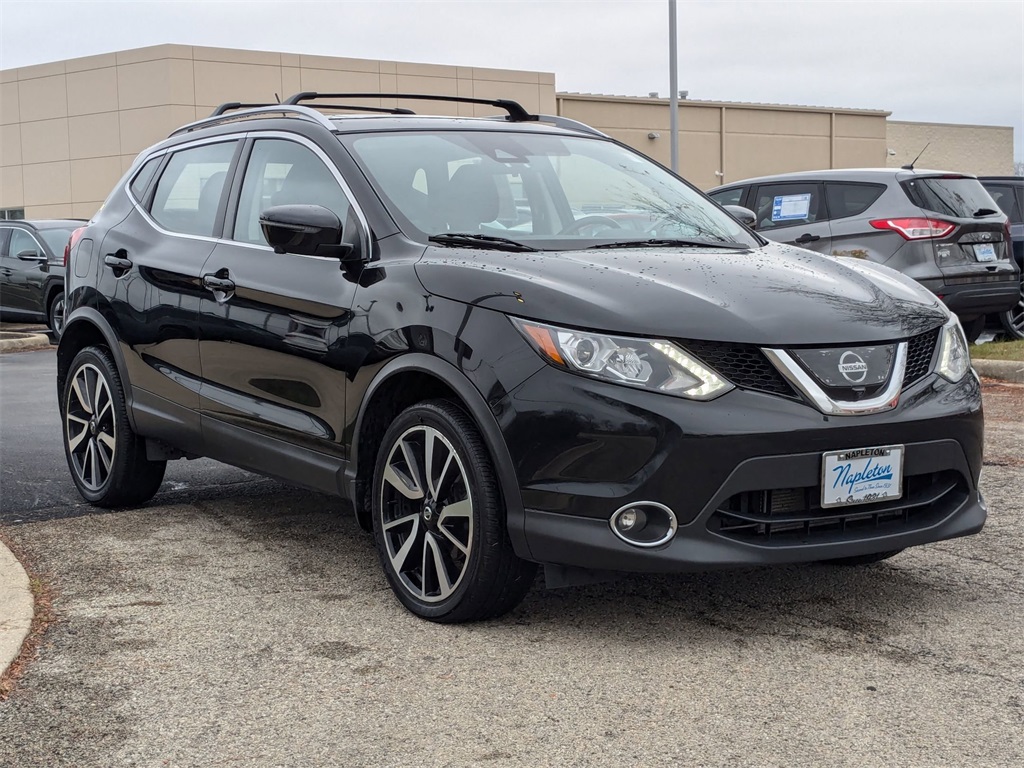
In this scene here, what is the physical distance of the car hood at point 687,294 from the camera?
391cm

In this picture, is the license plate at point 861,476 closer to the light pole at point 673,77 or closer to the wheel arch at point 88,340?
the wheel arch at point 88,340

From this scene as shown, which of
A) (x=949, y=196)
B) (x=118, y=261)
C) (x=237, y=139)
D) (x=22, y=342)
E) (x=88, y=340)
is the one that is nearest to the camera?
(x=237, y=139)

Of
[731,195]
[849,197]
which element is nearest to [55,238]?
[731,195]

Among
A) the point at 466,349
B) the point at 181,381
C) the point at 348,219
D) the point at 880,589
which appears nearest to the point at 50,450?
the point at 181,381

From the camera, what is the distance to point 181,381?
575 centimetres

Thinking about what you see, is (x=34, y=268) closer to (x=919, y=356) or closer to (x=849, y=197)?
(x=849, y=197)

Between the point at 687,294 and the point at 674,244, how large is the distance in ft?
2.74

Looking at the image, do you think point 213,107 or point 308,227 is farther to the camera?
point 213,107

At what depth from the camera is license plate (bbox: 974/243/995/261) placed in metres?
11.0

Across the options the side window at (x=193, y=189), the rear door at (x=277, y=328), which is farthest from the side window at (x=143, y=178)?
the rear door at (x=277, y=328)

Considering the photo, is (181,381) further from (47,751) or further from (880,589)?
(880,589)

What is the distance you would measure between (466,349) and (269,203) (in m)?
1.66

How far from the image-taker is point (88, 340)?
21.9 ft

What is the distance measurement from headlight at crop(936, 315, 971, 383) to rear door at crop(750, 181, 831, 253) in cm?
687
